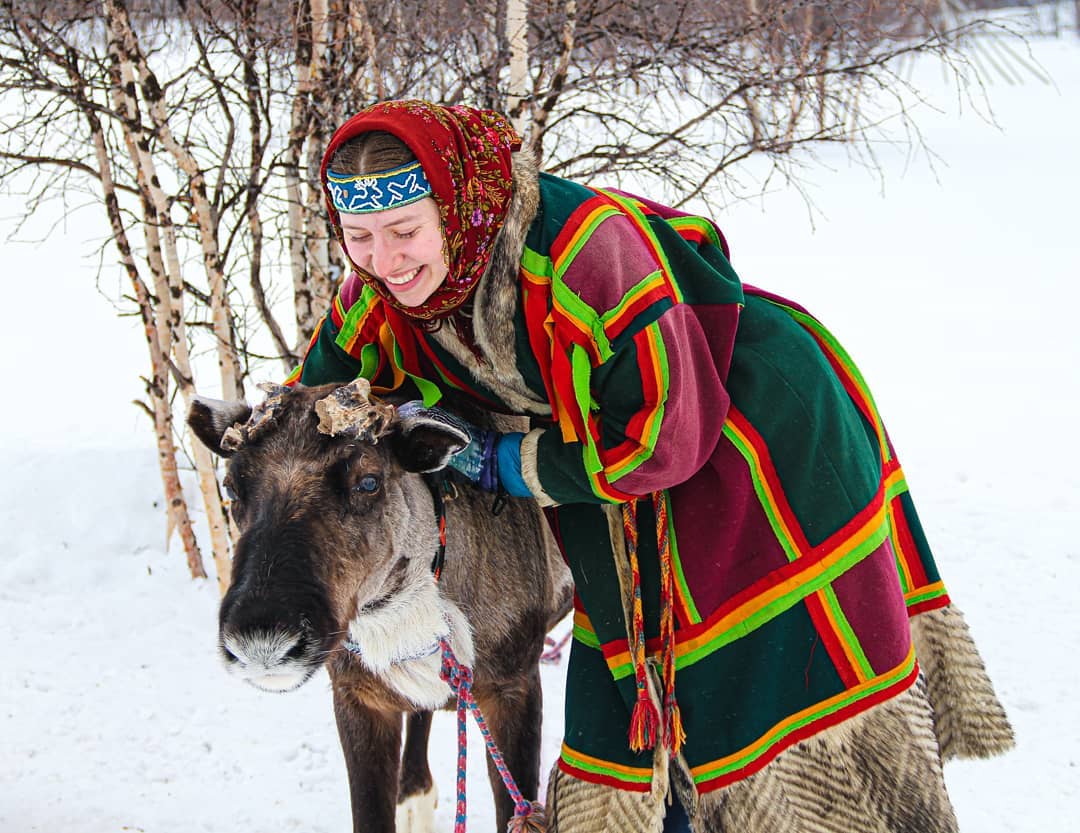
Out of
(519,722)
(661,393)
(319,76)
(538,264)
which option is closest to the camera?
(661,393)

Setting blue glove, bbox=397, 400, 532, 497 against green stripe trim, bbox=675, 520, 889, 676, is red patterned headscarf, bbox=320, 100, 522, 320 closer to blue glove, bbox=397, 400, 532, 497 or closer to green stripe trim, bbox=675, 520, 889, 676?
blue glove, bbox=397, 400, 532, 497

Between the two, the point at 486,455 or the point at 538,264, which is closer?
the point at 538,264

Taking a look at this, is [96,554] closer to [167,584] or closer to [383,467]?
[167,584]

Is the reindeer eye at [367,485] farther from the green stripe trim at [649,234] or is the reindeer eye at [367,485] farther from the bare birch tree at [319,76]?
the bare birch tree at [319,76]

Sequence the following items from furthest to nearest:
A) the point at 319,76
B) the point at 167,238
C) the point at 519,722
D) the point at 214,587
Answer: the point at 214,587
the point at 167,238
the point at 319,76
the point at 519,722

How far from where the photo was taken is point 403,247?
7.07 feet

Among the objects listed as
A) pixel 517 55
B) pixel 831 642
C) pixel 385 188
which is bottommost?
pixel 831 642

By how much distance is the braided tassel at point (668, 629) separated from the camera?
235cm

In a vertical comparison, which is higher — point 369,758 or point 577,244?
point 577,244

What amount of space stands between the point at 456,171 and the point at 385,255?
242 millimetres

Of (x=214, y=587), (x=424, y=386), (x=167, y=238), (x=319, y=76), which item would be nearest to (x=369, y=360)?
(x=424, y=386)

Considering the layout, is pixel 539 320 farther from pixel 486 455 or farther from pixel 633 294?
pixel 486 455

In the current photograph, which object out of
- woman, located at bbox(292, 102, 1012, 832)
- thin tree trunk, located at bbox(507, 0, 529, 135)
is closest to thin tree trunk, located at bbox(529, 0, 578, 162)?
thin tree trunk, located at bbox(507, 0, 529, 135)

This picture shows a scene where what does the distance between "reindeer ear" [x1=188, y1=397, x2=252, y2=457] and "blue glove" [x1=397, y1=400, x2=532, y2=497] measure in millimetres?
414
